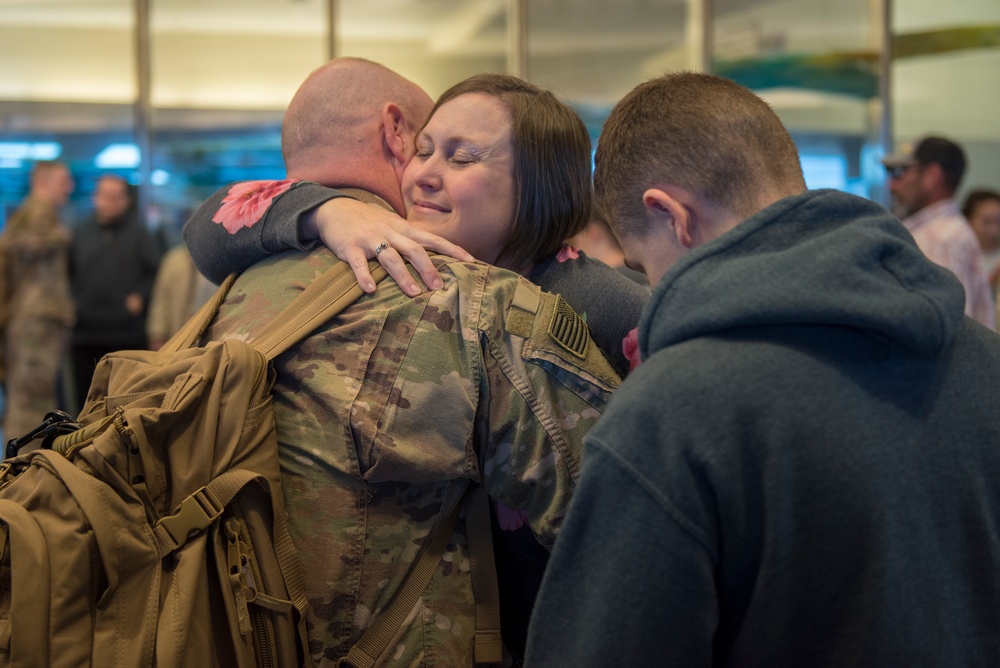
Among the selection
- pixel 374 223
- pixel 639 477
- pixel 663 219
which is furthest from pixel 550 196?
pixel 639 477

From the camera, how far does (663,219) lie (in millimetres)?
1251

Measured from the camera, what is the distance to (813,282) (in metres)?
1.04

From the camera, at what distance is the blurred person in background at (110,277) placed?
6543 millimetres

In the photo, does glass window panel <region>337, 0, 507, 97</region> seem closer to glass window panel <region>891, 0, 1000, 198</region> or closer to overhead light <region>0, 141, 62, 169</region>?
overhead light <region>0, 141, 62, 169</region>

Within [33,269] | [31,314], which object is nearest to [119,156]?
[33,269]

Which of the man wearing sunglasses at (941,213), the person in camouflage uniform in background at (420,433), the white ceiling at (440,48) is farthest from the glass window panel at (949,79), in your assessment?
the person in camouflage uniform in background at (420,433)

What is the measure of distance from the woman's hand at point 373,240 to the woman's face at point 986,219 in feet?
19.3

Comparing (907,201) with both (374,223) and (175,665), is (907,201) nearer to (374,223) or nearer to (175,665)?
(374,223)

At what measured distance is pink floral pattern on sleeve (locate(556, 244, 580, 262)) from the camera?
1.85 metres

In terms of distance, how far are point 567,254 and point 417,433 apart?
0.58m

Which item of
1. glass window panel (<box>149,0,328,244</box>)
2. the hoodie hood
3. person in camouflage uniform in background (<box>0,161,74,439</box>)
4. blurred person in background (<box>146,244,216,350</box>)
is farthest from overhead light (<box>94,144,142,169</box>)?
the hoodie hood

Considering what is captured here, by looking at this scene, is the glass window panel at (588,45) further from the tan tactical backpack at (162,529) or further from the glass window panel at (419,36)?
the tan tactical backpack at (162,529)

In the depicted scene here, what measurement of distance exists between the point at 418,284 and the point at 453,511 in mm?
365

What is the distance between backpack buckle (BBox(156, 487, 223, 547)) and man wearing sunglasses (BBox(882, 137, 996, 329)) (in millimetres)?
3900
